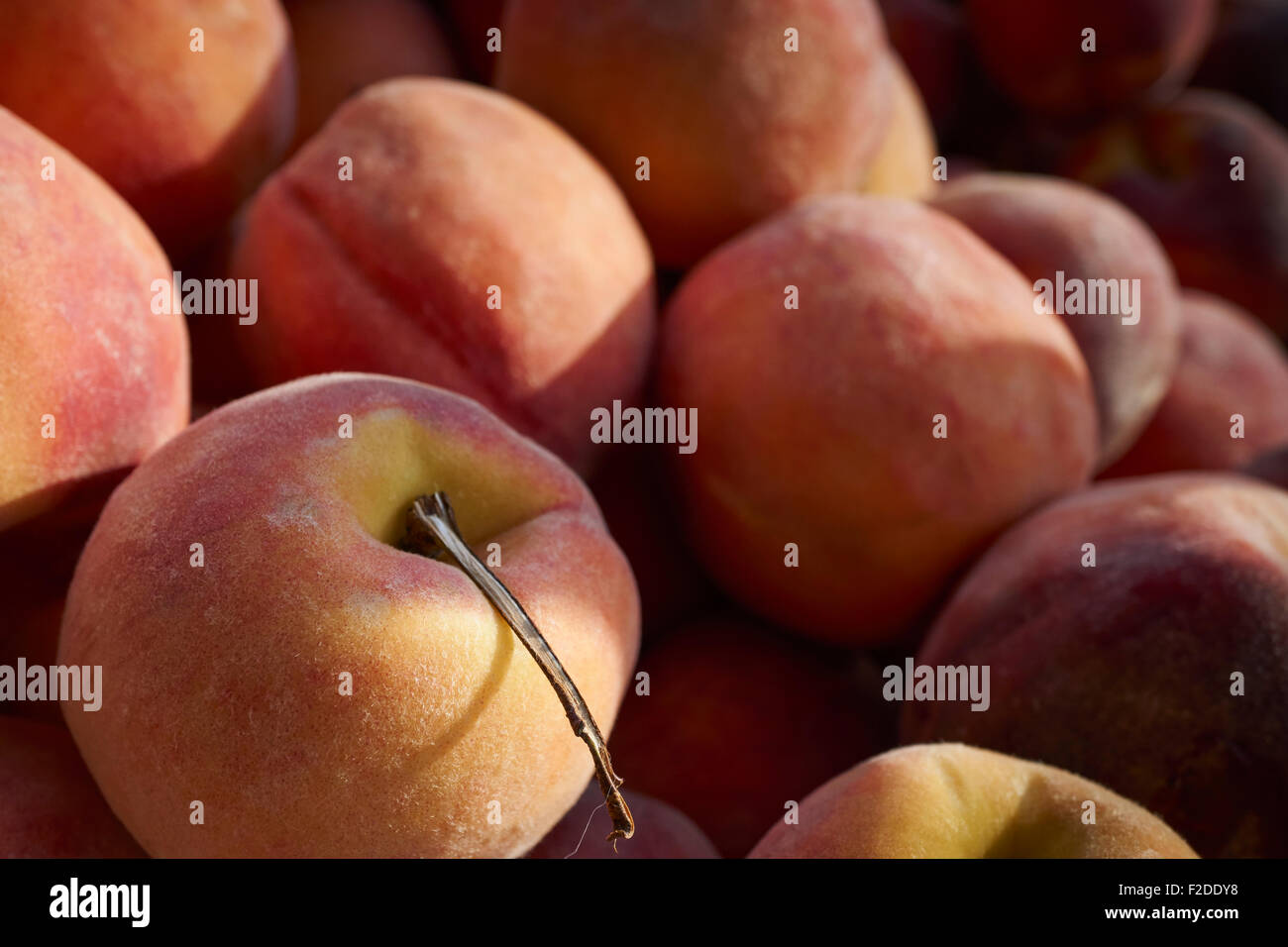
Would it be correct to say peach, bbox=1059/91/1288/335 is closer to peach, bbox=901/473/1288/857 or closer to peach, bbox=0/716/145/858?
peach, bbox=901/473/1288/857

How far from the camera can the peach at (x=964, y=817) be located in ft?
2.09

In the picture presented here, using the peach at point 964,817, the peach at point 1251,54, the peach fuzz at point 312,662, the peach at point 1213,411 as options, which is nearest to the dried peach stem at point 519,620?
the peach fuzz at point 312,662

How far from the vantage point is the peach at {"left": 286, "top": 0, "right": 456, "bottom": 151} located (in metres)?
1.28

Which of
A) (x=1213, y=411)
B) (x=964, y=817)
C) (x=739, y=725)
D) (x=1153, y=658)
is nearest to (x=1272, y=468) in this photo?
(x=1213, y=411)

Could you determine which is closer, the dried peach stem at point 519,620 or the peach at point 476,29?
the dried peach stem at point 519,620

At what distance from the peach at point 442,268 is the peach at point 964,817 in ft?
1.33

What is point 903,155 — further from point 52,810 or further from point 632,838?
point 52,810

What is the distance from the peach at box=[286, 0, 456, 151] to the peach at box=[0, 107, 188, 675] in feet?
1.63

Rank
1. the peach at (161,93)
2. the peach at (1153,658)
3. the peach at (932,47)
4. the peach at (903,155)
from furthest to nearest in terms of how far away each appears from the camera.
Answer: the peach at (932,47) → the peach at (903,155) → the peach at (161,93) → the peach at (1153,658)

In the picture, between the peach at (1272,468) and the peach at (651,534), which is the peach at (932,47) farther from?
the peach at (651,534)

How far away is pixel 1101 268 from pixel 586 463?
64 centimetres

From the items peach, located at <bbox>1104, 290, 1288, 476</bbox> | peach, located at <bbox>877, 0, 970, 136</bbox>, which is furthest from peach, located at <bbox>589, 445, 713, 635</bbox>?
peach, located at <bbox>877, 0, 970, 136</bbox>

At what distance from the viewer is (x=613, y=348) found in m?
1.01

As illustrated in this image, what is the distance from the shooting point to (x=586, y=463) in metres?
1.02
